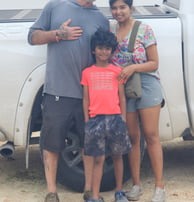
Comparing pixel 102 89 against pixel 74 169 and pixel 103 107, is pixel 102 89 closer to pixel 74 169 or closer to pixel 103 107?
pixel 103 107

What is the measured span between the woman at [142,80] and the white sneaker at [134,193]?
16cm

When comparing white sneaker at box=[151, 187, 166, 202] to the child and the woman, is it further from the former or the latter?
the child

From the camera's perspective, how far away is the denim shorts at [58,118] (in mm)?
4809

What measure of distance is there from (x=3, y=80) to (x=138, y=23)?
1165 millimetres

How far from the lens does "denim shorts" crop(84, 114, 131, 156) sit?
4719mm

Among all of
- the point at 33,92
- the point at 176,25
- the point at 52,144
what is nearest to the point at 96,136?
the point at 52,144

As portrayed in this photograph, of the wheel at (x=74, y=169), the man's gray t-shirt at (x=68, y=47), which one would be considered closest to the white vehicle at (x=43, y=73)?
the wheel at (x=74, y=169)

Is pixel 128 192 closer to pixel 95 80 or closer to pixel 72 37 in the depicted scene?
pixel 95 80

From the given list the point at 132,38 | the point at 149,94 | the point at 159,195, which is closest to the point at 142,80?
the point at 149,94

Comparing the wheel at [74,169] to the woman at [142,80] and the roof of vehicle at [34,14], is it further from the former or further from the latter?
the roof of vehicle at [34,14]

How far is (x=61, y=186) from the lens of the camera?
5.49 m

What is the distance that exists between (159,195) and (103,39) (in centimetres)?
136

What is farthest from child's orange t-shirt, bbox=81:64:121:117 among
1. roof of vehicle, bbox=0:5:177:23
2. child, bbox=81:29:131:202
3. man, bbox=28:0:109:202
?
roof of vehicle, bbox=0:5:177:23

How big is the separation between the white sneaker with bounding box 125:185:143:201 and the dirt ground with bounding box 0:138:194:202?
0.17 feet
